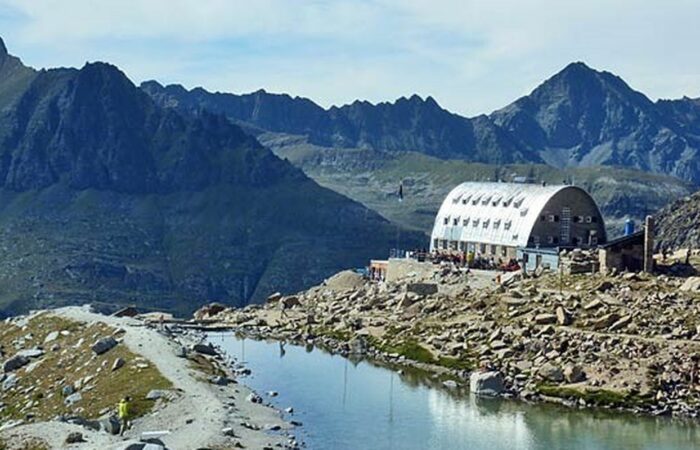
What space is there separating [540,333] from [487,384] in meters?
11.3

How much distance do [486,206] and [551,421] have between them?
269 feet

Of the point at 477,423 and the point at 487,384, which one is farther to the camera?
the point at 487,384

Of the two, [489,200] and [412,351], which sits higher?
[489,200]

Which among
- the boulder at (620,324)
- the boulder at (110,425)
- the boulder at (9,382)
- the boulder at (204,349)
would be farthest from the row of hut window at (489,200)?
the boulder at (110,425)

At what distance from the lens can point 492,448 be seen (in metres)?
79.3

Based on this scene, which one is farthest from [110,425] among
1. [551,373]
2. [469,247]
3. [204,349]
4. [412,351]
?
[469,247]

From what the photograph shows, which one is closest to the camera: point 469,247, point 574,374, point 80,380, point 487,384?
point 80,380

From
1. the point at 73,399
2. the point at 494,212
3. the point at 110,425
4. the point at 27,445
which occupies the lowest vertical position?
the point at 73,399

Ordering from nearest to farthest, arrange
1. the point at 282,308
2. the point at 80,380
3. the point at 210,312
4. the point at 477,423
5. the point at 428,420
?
the point at 477,423 → the point at 428,420 → the point at 80,380 → the point at 282,308 → the point at 210,312

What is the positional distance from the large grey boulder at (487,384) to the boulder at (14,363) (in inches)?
1525

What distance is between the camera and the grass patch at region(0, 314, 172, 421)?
84.8 meters

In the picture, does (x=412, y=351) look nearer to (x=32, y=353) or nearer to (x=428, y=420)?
(x=428, y=420)

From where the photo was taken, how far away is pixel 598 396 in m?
95.6

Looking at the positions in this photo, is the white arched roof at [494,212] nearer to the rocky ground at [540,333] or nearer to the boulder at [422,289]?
the rocky ground at [540,333]
